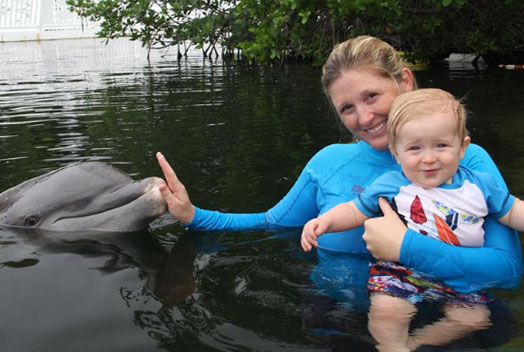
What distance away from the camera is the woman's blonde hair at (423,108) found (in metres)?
2.75

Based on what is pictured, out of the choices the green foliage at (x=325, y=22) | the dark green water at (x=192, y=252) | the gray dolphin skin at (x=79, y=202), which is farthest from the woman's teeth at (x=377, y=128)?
the green foliage at (x=325, y=22)

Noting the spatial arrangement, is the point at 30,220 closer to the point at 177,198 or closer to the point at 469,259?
the point at 177,198

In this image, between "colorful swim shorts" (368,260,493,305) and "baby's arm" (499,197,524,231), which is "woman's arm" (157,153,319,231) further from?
"baby's arm" (499,197,524,231)

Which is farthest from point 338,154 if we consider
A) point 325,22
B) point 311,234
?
point 325,22

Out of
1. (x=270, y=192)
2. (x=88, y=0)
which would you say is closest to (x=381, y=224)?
(x=270, y=192)

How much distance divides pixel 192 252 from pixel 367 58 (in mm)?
1696

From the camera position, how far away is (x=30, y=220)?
442 cm

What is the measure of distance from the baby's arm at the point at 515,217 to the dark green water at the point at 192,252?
37cm

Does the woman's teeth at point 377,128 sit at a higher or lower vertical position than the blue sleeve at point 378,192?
higher

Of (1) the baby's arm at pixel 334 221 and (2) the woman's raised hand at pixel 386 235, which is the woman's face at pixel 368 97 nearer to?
(1) the baby's arm at pixel 334 221

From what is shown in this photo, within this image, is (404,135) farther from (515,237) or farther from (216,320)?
(216,320)

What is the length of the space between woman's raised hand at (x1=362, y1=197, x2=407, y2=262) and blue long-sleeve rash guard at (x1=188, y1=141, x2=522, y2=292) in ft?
0.13

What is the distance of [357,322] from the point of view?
2793mm

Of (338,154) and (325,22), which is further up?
(325,22)
